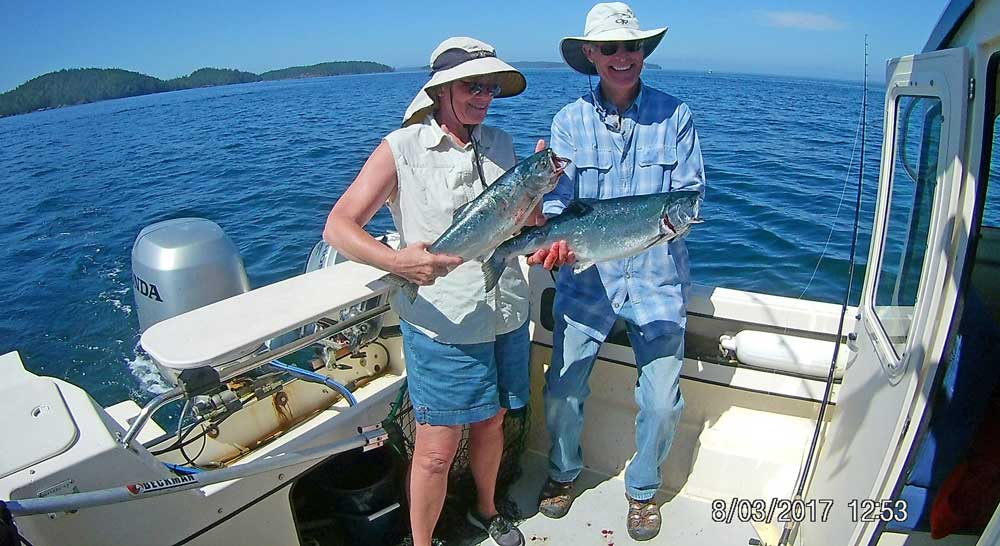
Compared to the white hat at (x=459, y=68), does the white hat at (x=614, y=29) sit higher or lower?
higher

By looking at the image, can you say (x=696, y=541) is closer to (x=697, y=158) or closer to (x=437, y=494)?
(x=437, y=494)

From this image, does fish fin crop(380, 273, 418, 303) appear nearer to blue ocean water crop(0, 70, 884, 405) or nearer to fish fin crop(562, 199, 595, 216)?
fish fin crop(562, 199, 595, 216)

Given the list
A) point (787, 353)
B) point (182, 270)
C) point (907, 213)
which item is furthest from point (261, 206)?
point (907, 213)

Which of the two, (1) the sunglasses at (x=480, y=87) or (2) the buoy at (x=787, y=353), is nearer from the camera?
(1) the sunglasses at (x=480, y=87)

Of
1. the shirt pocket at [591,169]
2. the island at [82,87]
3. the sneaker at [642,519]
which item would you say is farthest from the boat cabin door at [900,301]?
the island at [82,87]

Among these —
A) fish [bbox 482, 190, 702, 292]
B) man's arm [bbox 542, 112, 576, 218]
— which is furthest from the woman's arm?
man's arm [bbox 542, 112, 576, 218]

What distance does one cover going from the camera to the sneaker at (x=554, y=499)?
9.98 feet

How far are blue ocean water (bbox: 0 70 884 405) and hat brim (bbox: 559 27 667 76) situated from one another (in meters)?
2.99

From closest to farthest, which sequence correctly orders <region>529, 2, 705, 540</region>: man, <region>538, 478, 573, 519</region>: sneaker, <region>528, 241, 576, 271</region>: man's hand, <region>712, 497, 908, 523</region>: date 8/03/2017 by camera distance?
→ <region>712, 497, 908, 523</region>: date 8/03/2017, <region>528, 241, 576, 271</region>: man's hand, <region>529, 2, 705, 540</region>: man, <region>538, 478, 573, 519</region>: sneaker

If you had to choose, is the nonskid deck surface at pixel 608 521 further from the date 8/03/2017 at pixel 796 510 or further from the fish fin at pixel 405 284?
the fish fin at pixel 405 284

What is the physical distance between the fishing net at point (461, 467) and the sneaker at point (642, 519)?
0.56 m

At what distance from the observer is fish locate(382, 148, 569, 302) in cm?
217

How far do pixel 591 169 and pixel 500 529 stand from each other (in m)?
1.74

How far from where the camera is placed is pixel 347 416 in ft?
9.03
